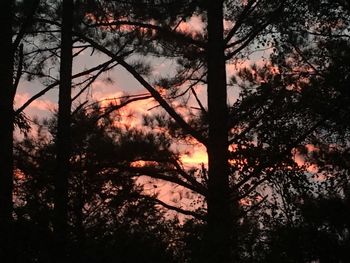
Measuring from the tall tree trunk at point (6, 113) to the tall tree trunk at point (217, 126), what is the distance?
11.6 feet

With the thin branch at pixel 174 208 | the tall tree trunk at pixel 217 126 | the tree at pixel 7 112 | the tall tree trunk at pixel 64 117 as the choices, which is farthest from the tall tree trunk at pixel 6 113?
the thin branch at pixel 174 208

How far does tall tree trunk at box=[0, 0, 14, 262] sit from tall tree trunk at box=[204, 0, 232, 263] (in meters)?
3.53

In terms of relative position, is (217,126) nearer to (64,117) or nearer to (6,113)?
(64,117)

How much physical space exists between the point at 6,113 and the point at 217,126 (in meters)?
4.30

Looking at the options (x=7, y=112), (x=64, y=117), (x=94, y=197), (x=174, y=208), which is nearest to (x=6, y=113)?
(x=7, y=112)

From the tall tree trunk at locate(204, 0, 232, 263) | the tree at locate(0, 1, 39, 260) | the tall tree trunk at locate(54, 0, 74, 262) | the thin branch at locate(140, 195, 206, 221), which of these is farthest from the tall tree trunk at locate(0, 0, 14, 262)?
the thin branch at locate(140, 195, 206, 221)

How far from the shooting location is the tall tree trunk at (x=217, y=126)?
8820 mm

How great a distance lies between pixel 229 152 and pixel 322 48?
10.4 feet

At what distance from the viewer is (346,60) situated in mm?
8914

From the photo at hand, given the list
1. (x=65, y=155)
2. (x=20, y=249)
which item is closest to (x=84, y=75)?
(x=65, y=155)

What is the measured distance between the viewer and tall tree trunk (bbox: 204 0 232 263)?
8.82 meters

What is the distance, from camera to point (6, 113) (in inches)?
224

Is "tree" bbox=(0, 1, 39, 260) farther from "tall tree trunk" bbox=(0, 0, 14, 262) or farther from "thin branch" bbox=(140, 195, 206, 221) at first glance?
→ "thin branch" bbox=(140, 195, 206, 221)

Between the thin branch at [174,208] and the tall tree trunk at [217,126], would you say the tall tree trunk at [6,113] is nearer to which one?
the tall tree trunk at [217,126]
